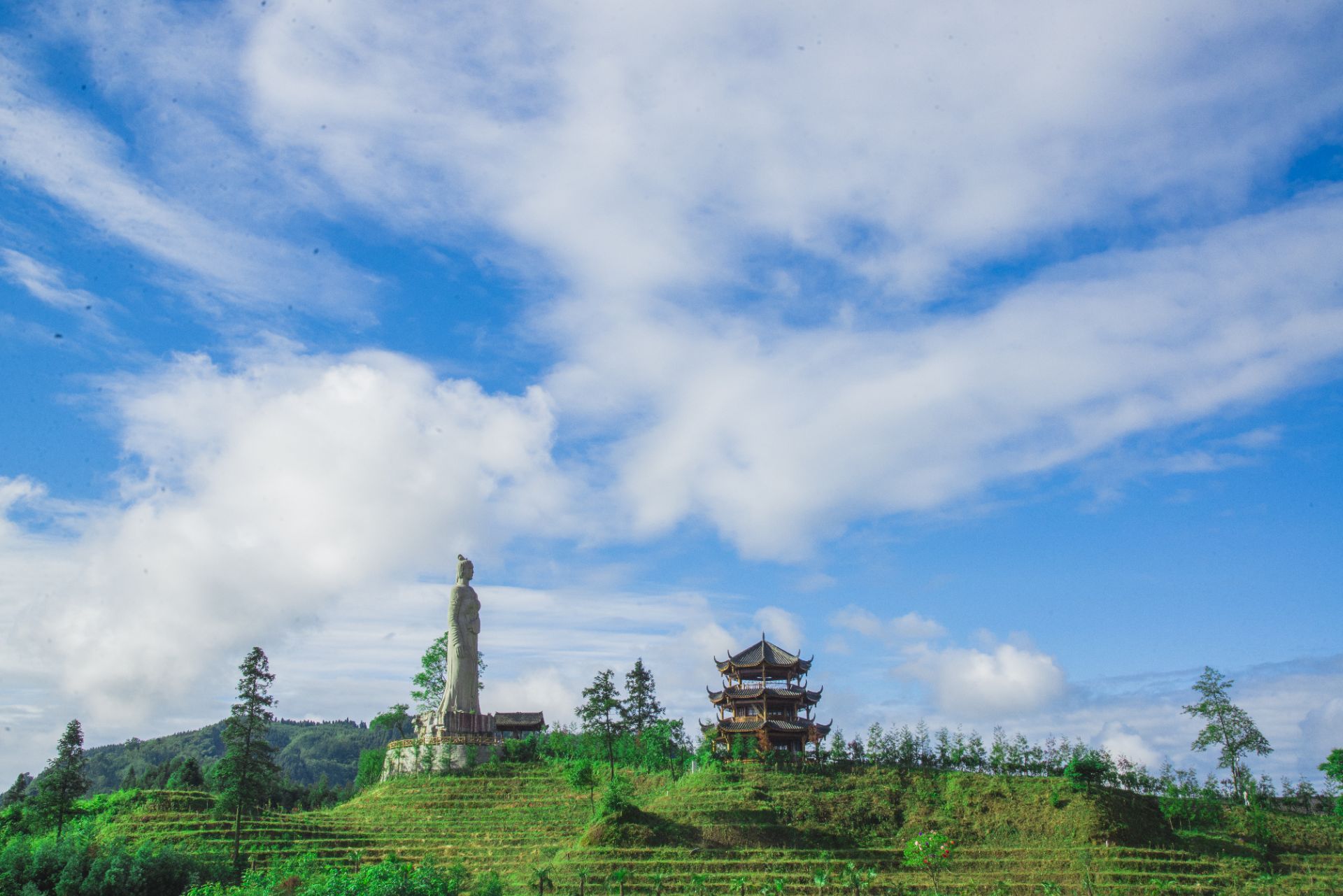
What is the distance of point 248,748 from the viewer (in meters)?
43.1

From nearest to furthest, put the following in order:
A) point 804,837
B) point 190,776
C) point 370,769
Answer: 1. point 804,837
2. point 370,769
3. point 190,776

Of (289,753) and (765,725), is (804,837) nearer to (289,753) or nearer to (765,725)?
(765,725)

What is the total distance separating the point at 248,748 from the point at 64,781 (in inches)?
386

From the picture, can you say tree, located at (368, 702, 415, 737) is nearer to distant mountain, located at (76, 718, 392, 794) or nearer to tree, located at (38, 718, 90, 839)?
tree, located at (38, 718, 90, 839)

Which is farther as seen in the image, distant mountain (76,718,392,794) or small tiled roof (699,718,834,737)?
distant mountain (76,718,392,794)

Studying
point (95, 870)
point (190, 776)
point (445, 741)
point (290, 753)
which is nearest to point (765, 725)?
point (445, 741)

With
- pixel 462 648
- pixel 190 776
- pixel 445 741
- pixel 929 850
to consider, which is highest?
pixel 462 648

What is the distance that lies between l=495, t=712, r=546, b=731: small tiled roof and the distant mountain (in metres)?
75.2

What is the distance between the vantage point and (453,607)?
216 feet

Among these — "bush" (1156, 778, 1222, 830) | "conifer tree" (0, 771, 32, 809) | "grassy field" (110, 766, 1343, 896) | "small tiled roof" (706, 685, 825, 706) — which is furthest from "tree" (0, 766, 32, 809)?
"bush" (1156, 778, 1222, 830)

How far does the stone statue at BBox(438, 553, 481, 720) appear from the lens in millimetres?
62781

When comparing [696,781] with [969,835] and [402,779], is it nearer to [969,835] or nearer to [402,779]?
[969,835]

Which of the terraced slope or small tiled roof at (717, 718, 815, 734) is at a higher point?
small tiled roof at (717, 718, 815, 734)

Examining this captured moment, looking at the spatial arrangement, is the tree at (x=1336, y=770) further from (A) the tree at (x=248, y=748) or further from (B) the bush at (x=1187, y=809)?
(A) the tree at (x=248, y=748)
